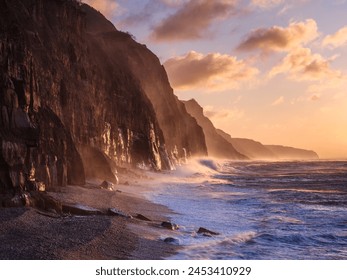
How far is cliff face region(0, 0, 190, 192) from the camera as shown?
2011 centimetres

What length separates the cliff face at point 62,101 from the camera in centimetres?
2011

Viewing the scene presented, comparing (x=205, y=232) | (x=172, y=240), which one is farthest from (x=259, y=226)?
(x=172, y=240)

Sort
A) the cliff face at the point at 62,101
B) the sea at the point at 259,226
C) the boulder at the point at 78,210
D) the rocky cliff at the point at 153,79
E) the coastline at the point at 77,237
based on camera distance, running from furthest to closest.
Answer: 1. the rocky cliff at the point at 153,79
2. the cliff face at the point at 62,101
3. the boulder at the point at 78,210
4. the sea at the point at 259,226
5. the coastline at the point at 77,237

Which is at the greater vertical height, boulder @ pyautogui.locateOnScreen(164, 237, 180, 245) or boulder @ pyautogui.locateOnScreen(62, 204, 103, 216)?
boulder @ pyautogui.locateOnScreen(62, 204, 103, 216)

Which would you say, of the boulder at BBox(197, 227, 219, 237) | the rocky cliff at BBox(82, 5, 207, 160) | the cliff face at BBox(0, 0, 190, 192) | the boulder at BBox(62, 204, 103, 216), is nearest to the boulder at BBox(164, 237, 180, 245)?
the boulder at BBox(197, 227, 219, 237)

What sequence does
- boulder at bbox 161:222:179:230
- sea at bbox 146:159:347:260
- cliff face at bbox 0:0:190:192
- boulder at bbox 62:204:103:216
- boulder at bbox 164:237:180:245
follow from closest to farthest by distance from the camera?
sea at bbox 146:159:347:260 < boulder at bbox 164:237:180:245 < boulder at bbox 161:222:179:230 < boulder at bbox 62:204:103:216 < cliff face at bbox 0:0:190:192

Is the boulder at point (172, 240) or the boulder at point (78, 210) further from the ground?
the boulder at point (78, 210)

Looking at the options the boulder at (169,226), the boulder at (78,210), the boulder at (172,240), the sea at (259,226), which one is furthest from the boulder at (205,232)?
the boulder at (78,210)

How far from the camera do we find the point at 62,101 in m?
34.2

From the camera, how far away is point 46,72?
31.0 meters

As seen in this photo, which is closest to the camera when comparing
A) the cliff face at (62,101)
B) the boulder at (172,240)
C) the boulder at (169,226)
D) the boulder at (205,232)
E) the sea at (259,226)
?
the sea at (259,226)

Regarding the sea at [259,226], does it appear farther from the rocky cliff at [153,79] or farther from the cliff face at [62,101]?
the rocky cliff at [153,79]

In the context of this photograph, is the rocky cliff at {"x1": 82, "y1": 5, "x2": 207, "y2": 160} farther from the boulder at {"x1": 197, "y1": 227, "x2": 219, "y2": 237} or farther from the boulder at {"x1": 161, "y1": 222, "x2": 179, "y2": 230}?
the boulder at {"x1": 197, "y1": 227, "x2": 219, "y2": 237}

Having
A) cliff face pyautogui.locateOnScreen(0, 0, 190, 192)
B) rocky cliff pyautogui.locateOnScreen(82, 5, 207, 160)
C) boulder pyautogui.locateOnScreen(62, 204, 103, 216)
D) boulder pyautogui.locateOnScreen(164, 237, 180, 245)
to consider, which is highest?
rocky cliff pyautogui.locateOnScreen(82, 5, 207, 160)
